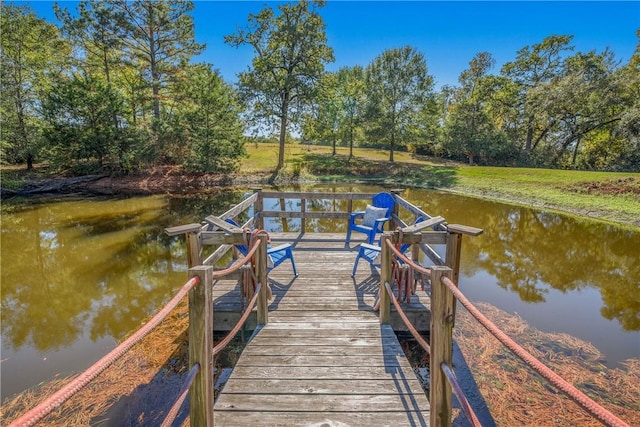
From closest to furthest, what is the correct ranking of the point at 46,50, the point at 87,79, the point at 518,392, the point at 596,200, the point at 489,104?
the point at 518,392
the point at 596,200
the point at 87,79
the point at 46,50
the point at 489,104

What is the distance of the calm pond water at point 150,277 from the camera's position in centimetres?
464

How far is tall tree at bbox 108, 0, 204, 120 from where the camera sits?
1992cm

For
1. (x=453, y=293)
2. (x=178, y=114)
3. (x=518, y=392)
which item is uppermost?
(x=178, y=114)

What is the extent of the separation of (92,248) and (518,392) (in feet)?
31.8

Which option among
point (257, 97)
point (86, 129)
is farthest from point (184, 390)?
point (257, 97)

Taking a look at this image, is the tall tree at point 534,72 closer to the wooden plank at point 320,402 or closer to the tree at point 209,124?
the tree at point 209,124

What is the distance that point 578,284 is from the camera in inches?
264

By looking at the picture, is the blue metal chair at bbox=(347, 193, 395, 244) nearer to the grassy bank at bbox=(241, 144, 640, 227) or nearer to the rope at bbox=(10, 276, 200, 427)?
the rope at bbox=(10, 276, 200, 427)

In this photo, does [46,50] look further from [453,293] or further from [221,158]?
[453,293]

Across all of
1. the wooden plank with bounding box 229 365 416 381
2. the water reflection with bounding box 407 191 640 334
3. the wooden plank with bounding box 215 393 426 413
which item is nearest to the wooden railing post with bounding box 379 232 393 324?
the wooden plank with bounding box 229 365 416 381

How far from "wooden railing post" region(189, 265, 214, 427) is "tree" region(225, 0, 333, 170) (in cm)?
2270

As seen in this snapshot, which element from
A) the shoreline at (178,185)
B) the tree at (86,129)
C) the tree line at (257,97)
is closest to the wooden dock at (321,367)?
the shoreline at (178,185)

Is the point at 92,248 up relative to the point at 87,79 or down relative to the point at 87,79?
down

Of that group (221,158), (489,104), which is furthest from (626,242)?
(489,104)
